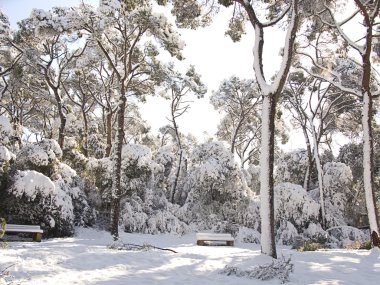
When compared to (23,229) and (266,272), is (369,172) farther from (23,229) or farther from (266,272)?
(23,229)

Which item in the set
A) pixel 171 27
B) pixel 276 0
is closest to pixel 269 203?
pixel 276 0

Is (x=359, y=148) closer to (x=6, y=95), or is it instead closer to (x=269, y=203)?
(x=269, y=203)

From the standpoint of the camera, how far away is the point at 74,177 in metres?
15.9

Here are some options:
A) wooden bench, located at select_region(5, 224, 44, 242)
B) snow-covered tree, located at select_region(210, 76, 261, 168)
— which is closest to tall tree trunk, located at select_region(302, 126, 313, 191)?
snow-covered tree, located at select_region(210, 76, 261, 168)

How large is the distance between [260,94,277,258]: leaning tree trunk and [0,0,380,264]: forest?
3 centimetres

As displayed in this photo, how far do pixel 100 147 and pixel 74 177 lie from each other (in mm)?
7089

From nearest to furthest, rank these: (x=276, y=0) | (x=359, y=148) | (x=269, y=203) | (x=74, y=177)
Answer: (x=269, y=203) → (x=276, y=0) → (x=74, y=177) → (x=359, y=148)

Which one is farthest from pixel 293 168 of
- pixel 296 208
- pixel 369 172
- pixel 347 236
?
pixel 369 172

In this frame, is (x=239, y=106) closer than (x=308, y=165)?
No

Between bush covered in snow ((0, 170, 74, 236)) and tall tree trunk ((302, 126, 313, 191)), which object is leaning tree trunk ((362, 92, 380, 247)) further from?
bush covered in snow ((0, 170, 74, 236))

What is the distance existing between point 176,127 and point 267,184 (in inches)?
672

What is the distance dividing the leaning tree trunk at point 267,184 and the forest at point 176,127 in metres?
0.03

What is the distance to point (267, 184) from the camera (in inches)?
350

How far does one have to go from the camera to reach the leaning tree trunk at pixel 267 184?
28.6ft
